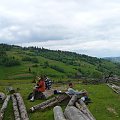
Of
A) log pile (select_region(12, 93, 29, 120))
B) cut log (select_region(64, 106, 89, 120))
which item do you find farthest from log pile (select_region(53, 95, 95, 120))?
log pile (select_region(12, 93, 29, 120))

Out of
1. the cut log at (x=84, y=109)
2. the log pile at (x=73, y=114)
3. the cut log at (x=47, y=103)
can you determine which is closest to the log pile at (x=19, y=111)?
the cut log at (x=47, y=103)

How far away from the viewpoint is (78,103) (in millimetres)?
29016

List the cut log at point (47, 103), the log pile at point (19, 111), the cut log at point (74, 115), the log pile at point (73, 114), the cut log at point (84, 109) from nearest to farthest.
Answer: the cut log at point (74, 115)
the log pile at point (73, 114)
the cut log at point (84, 109)
the log pile at point (19, 111)
the cut log at point (47, 103)

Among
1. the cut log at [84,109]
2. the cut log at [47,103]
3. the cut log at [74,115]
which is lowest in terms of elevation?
the cut log at [47,103]

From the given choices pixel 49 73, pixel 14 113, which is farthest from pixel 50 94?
→ pixel 49 73

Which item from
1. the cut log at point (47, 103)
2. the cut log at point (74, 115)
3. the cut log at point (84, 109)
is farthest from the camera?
the cut log at point (47, 103)

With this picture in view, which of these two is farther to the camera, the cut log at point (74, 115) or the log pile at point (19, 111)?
the log pile at point (19, 111)

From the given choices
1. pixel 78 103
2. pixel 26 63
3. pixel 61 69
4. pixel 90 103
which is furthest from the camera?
pixel 26 63

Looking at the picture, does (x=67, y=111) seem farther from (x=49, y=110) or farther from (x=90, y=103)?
(x=90, y=103)

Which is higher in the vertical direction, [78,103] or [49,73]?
[78,103]

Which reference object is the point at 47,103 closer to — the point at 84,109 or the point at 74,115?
the point at 84,109

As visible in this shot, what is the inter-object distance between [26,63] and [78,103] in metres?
146

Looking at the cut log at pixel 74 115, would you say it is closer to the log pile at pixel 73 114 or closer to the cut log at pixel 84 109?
the log pile at pixel 73 114

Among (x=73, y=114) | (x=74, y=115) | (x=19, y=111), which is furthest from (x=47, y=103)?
(x=74, y=115)
